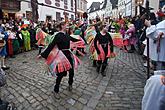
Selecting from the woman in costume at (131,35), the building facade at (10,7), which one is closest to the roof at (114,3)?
the building facade at (10,7)

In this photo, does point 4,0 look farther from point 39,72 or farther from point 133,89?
point 133,89

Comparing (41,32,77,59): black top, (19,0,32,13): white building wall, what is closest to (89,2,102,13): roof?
(19,0,32,13): white building wall

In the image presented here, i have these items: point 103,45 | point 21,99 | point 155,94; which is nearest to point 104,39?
point 103,45

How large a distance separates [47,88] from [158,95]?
4.59 m

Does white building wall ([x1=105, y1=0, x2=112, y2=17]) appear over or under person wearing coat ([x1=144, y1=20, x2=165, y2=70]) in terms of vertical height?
over

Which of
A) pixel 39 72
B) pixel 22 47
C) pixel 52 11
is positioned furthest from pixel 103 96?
pixel 52 11

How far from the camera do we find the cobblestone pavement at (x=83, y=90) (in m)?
5.12

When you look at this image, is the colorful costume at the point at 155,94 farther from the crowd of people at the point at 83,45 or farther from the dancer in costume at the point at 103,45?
the dancer in costume at the point at 103,45

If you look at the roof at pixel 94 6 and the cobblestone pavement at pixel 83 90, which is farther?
the roof at pixel 94 6

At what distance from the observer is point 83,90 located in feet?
19.8

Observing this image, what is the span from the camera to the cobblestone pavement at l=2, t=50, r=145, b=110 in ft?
16.8

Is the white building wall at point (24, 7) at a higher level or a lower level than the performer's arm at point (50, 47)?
higher

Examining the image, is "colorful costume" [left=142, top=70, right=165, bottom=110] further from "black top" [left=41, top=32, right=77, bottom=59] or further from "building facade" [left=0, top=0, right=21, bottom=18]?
"building facade" [left=0, top=0, right=21, bottom=18]

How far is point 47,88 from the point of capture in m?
6.25
